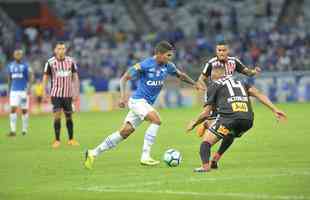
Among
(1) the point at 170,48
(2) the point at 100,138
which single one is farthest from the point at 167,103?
(1) the point at 170,48

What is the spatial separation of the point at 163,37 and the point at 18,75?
18.0 metres

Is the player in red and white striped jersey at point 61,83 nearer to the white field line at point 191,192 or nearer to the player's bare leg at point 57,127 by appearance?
the player's bare leg at point 57,127

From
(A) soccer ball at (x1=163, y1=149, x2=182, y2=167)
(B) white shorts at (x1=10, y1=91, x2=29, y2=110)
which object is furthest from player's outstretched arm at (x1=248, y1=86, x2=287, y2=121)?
(B) white shorts at (x1=10, y1=91, x2=29, y2=110)

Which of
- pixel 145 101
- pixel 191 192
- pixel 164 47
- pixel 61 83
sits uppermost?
pixel 164 47

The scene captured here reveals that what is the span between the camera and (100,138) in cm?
2317

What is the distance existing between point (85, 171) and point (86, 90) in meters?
22.0

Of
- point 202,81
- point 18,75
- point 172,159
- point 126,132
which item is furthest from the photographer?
point 18,75

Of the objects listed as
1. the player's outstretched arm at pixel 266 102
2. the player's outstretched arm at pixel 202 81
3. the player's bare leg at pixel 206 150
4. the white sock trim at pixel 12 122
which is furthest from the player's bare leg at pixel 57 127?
the player's outstretched arm at pixel 266 102

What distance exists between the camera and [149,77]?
53.1ft

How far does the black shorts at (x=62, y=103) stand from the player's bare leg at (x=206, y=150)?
7.29 m

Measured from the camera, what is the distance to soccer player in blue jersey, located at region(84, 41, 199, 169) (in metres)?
15.9

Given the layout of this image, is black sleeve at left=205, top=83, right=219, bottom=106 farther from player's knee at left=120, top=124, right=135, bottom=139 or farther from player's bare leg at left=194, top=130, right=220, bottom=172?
player's knee at left=120, top=124, right=135, bottom=139

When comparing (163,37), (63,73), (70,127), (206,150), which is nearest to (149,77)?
(206,150)

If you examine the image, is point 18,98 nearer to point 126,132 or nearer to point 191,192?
point 126,132
